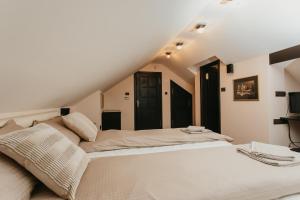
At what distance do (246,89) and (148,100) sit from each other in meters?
2.93

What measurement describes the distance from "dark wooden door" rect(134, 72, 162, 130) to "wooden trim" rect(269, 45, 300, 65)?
3.30m

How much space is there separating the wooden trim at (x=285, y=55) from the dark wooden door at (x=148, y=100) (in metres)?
3.30

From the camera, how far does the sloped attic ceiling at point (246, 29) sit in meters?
2.15

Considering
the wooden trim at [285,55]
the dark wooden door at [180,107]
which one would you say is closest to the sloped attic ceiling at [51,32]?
the wooden trim at [285,55]

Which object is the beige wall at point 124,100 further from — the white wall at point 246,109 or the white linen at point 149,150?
the white linen at point 149,150

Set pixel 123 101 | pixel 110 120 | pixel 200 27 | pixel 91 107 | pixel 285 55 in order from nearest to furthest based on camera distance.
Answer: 1. pixel 285 55
2. pixel 200 27
3. pixel 91 107
4. pixel 110 120
5. pixel 123 101

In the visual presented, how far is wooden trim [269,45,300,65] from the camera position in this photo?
2.50m

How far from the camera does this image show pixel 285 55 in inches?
103

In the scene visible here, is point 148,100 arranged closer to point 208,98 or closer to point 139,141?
point 208,98

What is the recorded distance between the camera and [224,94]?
3.93 m

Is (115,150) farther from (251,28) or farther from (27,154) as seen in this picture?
(251,28)

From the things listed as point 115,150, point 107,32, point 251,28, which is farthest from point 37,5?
point 251,28

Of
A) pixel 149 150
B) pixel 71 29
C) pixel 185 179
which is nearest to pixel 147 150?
pixel 149 150

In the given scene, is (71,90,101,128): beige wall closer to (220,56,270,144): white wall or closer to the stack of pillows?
(220,56,270,144): white wall
